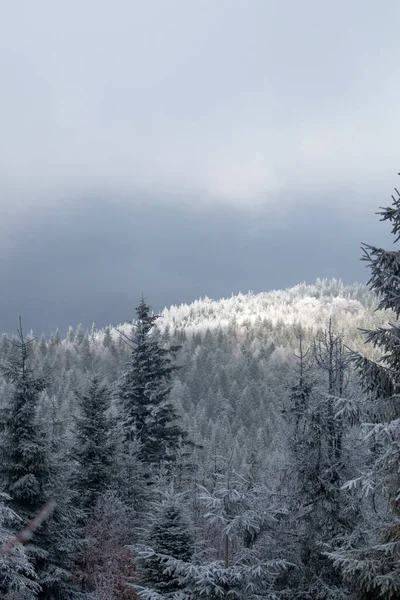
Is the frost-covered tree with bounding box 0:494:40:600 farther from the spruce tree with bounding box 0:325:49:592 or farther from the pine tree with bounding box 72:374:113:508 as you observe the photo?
the pine tree with bounding box 72:374:113:508

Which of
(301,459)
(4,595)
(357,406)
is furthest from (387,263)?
(4,595)

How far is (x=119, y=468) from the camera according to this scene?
23.9 metres

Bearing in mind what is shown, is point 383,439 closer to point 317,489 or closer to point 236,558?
point 236,558

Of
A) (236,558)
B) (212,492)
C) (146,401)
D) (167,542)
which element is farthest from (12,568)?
(146,401)

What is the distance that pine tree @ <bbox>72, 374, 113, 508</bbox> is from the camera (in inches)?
894

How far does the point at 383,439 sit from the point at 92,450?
1667 centimetres

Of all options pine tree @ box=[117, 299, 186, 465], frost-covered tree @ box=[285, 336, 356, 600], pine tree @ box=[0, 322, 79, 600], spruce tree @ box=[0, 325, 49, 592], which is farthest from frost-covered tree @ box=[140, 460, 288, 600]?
pine tree @ box=[117, 299, 186, 465]

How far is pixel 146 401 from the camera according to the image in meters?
25.7

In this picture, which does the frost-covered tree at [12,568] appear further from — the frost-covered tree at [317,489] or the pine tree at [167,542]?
the frost-covered tree at [317,489]

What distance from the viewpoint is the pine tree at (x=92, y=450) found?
22703mm

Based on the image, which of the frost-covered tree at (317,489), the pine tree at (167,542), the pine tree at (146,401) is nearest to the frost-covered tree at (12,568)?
the pine tree at (167,542)

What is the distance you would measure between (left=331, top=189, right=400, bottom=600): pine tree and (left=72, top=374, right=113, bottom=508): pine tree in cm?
1556

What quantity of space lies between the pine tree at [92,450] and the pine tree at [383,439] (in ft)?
51.0

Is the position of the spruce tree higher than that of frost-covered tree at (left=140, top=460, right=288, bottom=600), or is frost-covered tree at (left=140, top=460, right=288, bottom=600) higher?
the spruce tree
